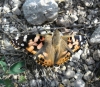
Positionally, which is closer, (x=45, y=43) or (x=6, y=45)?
(x=45, y=43)

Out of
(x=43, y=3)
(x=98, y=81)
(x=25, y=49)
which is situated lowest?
(x=98, y=81)

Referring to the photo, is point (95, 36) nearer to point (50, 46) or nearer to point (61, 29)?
point (61, 29)

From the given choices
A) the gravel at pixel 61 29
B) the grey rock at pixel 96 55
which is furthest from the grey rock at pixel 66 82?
the grey rock at pixel 96 55

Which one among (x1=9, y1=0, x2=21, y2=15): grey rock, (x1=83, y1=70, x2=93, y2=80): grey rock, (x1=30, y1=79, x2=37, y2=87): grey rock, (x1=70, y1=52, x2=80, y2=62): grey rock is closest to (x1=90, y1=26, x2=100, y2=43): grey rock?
(x1=70, y1=52, x2=80, y2=62): grey rock

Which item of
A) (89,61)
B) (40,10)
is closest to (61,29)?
(40,10)

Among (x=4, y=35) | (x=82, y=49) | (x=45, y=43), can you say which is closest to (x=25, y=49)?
(x=45, y=43)

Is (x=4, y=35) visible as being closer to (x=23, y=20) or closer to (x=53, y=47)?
(x=23, y=20)
